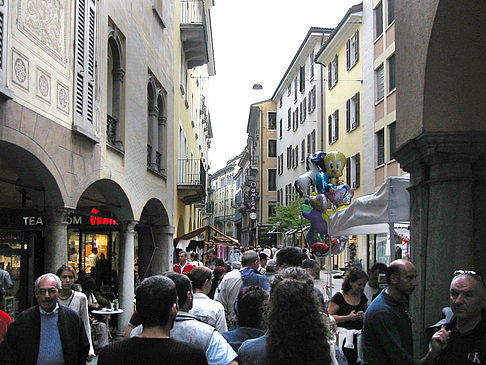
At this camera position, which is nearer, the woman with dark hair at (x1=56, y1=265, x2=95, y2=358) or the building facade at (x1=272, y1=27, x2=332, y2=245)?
the woman with dark hair at (x1=56, y1=265, x2=95, y2=358)

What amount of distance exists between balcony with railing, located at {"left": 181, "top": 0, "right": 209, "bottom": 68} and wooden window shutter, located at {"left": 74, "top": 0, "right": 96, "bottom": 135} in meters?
11.0

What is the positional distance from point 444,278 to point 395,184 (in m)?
1.95

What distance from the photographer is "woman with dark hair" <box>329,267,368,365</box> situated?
6.39 m

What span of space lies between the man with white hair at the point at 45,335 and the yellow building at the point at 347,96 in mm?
24881

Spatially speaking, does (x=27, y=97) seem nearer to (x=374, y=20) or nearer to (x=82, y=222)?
(x=82, y=222)

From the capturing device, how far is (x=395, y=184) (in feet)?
24.8

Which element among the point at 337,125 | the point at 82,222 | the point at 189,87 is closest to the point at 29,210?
the point at 82,222

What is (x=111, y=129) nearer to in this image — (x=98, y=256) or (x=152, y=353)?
(x=98, y=256)

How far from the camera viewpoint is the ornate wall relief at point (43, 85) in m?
8.84

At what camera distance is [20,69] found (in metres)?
8.20

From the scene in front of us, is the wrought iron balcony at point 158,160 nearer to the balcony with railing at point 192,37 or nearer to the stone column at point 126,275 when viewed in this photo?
the stone column at point 126,275

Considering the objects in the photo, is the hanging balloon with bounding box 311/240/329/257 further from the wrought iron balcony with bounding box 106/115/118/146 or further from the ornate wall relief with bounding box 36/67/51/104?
the ornate wall relief with bounding box 36/67/51/104

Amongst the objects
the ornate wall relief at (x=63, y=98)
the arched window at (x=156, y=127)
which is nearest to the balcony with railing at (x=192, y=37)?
the arched window at (x=156, y=127)

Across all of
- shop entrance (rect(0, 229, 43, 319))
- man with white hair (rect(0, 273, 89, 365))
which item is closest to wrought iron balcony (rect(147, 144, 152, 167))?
shop entrance (rect(0, 229, 43, 319))
